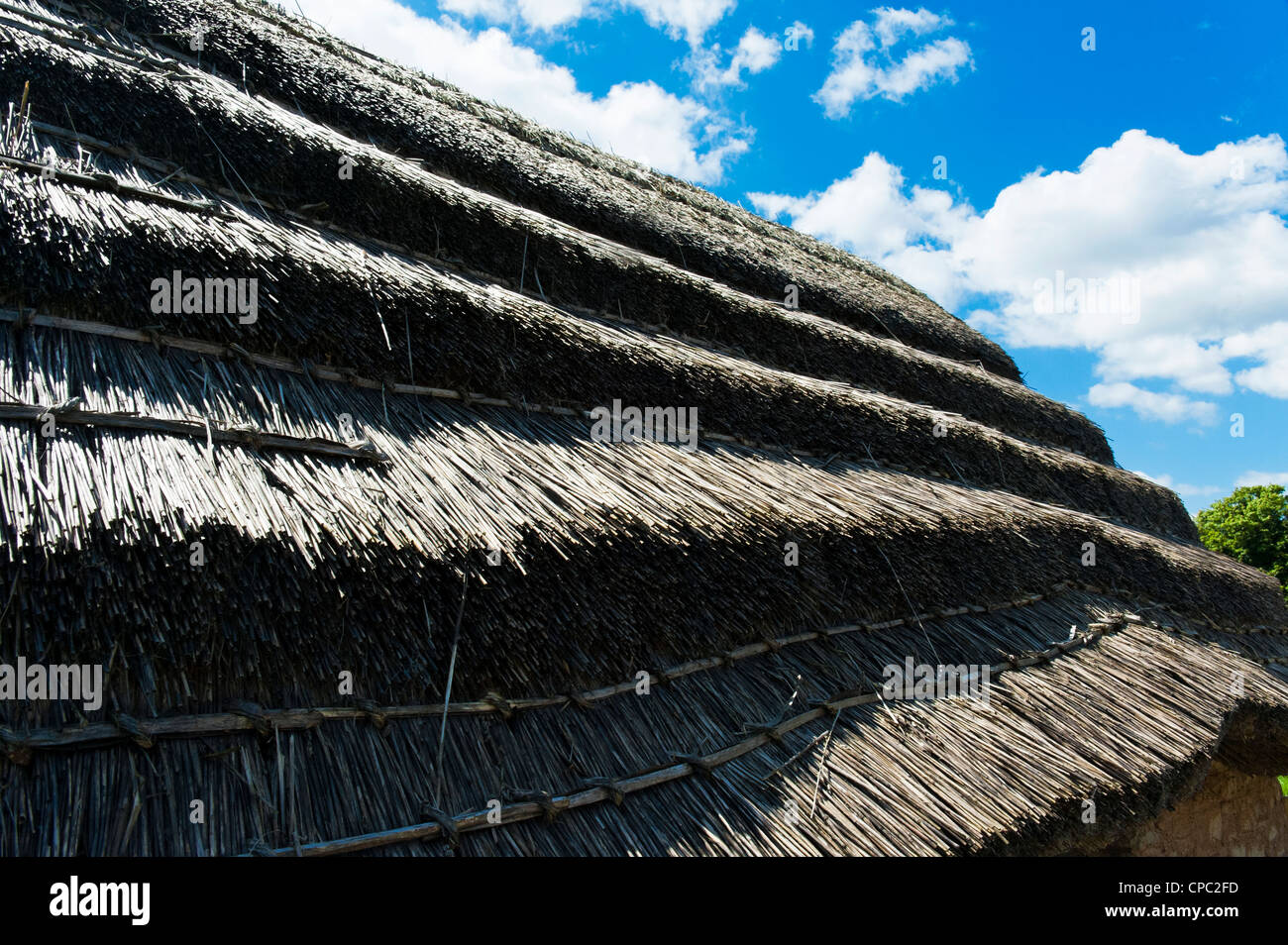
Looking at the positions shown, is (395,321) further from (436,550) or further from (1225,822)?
(1225,822)

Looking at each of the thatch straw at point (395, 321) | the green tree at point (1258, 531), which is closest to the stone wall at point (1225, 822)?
the thatch straw at point (395, 321)

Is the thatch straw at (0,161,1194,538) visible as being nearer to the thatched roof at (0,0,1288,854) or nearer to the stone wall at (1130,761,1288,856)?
the thatched roof at (0,0,1288,854)

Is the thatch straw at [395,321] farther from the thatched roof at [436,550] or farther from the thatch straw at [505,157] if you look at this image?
the thatch straw at [505,157]

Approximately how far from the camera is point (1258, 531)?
22.6 metres

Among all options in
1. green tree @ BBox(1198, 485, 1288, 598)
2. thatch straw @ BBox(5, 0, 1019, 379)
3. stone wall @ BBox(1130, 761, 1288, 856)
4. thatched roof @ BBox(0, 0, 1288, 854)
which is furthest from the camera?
green tree @ BBox(1198, 485, 1288, 598)

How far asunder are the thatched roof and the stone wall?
49 cm

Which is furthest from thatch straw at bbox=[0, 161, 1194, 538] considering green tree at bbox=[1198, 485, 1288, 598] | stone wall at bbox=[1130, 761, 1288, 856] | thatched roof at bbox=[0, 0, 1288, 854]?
green tree at bbox=[1198, 485, 1288, 598]

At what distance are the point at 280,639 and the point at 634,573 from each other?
1292mm

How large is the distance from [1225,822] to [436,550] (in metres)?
6.67

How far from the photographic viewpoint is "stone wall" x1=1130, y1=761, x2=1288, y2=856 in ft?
17.0

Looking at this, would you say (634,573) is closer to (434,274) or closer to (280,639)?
(280,639)

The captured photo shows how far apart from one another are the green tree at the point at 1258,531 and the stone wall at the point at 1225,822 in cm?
1972

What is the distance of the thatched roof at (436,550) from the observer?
2000 millimetres
